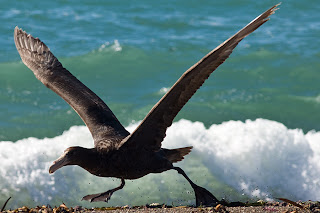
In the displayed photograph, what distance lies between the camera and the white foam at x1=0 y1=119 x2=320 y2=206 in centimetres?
1111

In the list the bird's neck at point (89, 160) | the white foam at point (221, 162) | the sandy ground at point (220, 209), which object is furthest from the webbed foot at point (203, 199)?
the white foam at point (221, 162)

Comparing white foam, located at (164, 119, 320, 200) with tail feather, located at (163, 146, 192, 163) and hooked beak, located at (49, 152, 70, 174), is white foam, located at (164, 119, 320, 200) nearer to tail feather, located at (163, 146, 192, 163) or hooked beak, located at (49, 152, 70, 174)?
tail feather, located at (163, 146, 192, 163)

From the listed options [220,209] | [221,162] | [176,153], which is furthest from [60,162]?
[221,162]

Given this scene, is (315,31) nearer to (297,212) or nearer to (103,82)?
(103,82)

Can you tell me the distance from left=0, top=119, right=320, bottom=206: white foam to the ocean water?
0.02m

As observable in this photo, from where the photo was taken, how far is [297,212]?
7219 mm

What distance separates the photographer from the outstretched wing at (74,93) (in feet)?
26.6

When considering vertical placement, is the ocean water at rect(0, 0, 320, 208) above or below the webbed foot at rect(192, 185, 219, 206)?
above

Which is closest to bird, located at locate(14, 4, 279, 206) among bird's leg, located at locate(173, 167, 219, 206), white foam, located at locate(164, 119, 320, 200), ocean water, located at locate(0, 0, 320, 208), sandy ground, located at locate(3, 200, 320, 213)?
bird's leg, located at locate(173, 167, 219, 206)

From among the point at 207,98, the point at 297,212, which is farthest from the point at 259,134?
the point at 297,212

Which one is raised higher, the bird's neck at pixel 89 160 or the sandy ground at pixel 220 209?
the bird's neck at pixel 89 160

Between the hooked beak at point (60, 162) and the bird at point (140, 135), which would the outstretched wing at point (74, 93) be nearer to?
the bird at point (140, 135)

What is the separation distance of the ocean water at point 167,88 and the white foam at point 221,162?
0.02 meters

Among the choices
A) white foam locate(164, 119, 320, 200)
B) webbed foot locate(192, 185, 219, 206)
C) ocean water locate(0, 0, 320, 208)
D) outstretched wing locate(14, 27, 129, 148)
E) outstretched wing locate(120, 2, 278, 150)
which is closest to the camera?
outstretched wing locate(120, 2, 278, 150)
